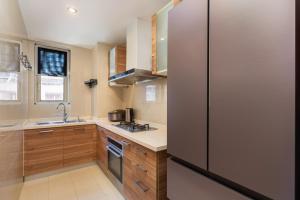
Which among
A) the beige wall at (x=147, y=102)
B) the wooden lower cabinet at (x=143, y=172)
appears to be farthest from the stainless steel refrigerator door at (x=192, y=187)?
the beige wall at (x=147, y=102)

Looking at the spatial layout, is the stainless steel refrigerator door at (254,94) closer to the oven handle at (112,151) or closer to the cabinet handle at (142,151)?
the cabinet handle at (142,151)

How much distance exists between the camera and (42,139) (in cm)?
256

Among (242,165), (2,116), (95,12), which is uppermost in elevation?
(95,12)

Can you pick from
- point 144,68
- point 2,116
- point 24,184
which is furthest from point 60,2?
point 24,184

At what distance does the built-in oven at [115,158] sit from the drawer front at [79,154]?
71 centimetres

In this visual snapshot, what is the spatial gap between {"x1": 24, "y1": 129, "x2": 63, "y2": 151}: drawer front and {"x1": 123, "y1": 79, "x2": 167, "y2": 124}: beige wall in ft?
4.49

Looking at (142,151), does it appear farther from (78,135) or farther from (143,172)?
(78,135)

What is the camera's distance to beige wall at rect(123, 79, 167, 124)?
7.70ft

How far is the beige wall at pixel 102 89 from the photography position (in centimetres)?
325

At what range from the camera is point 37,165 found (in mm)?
2518

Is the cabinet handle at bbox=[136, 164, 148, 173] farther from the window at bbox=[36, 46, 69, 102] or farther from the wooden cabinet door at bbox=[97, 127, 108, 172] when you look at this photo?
the window at bbox=[36, 46, 69, 102]

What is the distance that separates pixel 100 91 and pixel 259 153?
3.01m

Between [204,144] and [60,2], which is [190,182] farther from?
[60,2]

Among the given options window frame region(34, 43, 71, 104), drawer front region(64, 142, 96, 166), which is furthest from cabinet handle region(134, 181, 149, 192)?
window frame region(34, 43, 71, 104)
